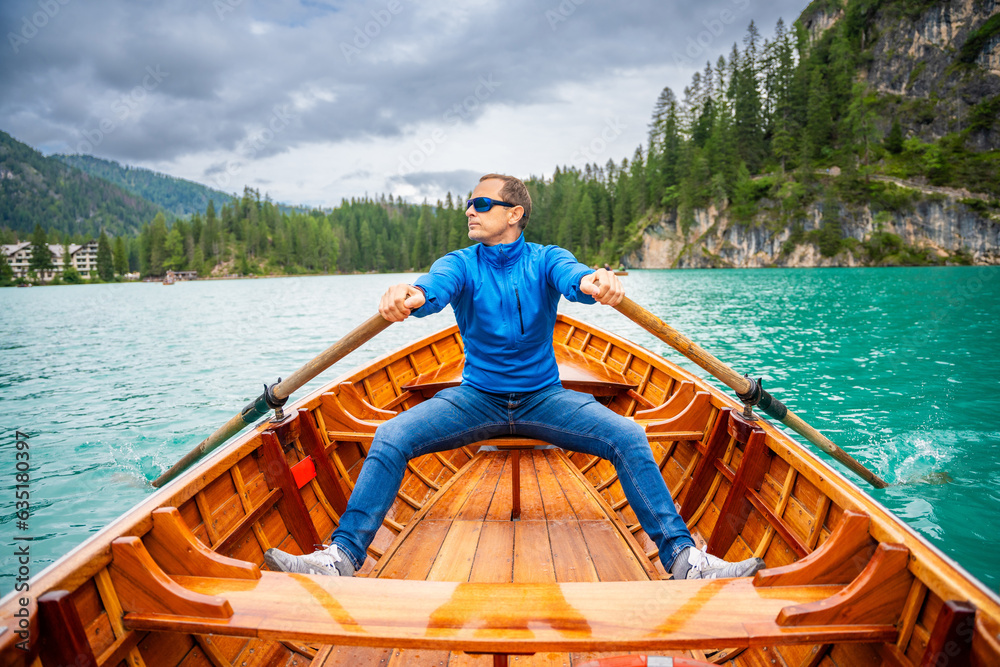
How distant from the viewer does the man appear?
2328 millimetres

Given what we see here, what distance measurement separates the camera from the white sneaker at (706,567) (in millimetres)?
2029

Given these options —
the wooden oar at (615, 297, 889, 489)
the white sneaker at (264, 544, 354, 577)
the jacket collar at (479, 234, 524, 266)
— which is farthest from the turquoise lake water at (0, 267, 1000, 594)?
the jacket collar at (479, 234, 524, 266)

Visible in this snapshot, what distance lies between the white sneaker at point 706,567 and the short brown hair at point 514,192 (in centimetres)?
198

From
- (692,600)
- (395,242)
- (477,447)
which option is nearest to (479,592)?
(692,600)

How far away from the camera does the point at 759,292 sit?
108 ft

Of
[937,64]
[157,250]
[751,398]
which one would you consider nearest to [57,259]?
[157,250]

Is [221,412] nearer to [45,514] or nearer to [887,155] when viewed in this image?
[45,514]

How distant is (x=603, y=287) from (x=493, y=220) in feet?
2.82

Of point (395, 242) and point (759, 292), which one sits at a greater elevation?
point (395, 242)

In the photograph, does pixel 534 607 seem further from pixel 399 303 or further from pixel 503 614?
pixel 399 303

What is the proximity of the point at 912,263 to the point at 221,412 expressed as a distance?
67.5 metres

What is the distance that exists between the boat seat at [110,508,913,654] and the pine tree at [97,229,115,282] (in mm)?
114758

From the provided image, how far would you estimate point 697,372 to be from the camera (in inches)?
462

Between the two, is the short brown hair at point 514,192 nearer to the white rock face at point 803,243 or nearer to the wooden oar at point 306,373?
the wooden oar at point 306,373
